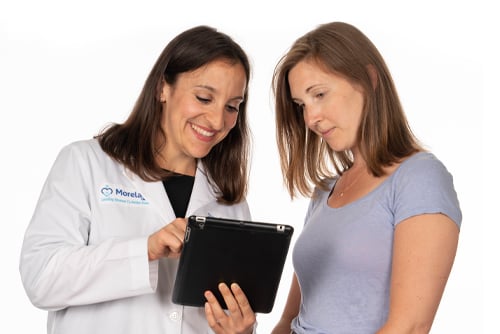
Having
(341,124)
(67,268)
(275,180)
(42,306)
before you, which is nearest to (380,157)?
(341,124)

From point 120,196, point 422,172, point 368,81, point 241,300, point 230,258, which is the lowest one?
point 241,300

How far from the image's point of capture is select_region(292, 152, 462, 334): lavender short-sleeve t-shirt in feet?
6.04

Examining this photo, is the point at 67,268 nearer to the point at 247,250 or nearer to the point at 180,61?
the point at 247,250

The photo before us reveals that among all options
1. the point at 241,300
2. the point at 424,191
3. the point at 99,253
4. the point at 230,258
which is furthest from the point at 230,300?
the point at 424,191

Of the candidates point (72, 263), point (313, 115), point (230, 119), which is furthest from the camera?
point (230, 119)

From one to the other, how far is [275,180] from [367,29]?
3.13 feet

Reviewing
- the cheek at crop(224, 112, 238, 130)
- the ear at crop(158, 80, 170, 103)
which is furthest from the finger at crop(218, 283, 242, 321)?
the ear at crop(158, 80, 170, 103)

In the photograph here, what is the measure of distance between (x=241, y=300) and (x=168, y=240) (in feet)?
0.95

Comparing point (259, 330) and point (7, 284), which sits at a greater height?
point (7, 284)

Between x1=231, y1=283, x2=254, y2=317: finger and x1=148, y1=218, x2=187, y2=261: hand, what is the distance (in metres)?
0.19

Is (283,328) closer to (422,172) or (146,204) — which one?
(146,204)

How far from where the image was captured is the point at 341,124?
82.9 inches

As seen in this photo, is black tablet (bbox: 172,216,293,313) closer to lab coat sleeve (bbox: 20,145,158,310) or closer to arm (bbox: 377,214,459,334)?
lab coat sleeve (bbox: 20,145,158,310)

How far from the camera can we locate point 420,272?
5.76 feet
